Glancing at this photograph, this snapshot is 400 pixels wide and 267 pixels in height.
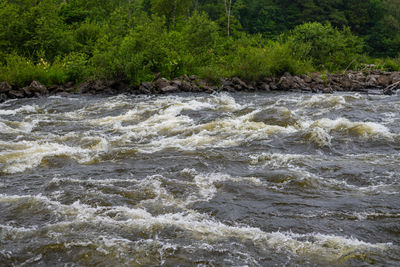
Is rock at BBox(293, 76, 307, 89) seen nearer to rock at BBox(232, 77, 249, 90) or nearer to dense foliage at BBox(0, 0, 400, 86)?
dense foliage at BBox(0, 0, 400, 86)

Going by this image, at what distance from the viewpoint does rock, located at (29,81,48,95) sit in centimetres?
1934

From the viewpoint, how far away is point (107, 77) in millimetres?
21281

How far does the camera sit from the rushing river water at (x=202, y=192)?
16.5 feet

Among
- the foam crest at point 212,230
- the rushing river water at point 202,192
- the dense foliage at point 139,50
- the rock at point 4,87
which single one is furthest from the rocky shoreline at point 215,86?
the foam crest at point 212,230

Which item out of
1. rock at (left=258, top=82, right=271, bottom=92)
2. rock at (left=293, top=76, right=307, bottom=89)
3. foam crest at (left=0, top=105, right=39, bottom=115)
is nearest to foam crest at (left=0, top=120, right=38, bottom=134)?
foam crest at (left=0, top=105, right=39, bottom=115)

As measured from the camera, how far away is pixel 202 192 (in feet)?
22.9

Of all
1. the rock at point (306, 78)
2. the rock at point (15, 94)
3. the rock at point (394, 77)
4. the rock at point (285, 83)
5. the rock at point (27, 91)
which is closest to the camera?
the rock at point (15, 94)

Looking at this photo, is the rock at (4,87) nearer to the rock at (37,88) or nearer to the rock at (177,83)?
the rock at (37,88)

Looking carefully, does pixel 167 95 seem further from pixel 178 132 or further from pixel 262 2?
pixel 262 2

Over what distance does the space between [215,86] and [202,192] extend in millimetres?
14560

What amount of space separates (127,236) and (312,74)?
20.3 m

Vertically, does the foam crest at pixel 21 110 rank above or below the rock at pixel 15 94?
above

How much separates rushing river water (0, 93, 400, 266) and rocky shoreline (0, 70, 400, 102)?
7.15 metres

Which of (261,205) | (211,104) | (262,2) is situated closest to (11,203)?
(261,205)
